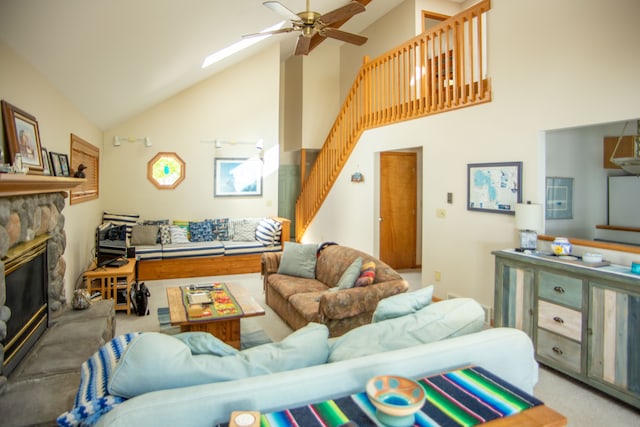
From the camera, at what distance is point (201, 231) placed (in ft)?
22.8

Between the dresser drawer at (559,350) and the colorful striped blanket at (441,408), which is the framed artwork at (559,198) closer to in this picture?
the dresser drawer at (559,350)

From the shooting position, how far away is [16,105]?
2750 millimetres

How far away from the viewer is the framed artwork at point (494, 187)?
3.96m

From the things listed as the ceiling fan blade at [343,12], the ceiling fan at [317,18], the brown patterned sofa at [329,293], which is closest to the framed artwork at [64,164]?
the ceiling fan at [317,18]

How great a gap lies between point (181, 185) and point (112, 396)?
248 inches

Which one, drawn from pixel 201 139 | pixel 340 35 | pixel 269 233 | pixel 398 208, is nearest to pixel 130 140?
pixel 201 139

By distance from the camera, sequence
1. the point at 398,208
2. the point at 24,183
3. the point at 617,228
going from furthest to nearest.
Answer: the point at 398,208
the point at 617,228
the point at 24,183

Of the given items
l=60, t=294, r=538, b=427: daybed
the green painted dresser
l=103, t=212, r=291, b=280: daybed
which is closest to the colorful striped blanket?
l=60, t=294, r=538, b=427: daybed

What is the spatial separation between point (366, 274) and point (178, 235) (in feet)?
13.2

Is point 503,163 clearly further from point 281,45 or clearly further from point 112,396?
point 281,45

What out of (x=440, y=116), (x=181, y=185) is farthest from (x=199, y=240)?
(x=440, y=116)

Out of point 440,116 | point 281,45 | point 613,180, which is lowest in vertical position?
point 613,180

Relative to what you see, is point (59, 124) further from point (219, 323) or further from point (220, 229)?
point (220, 229)

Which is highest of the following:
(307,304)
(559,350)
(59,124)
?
(59,124)
